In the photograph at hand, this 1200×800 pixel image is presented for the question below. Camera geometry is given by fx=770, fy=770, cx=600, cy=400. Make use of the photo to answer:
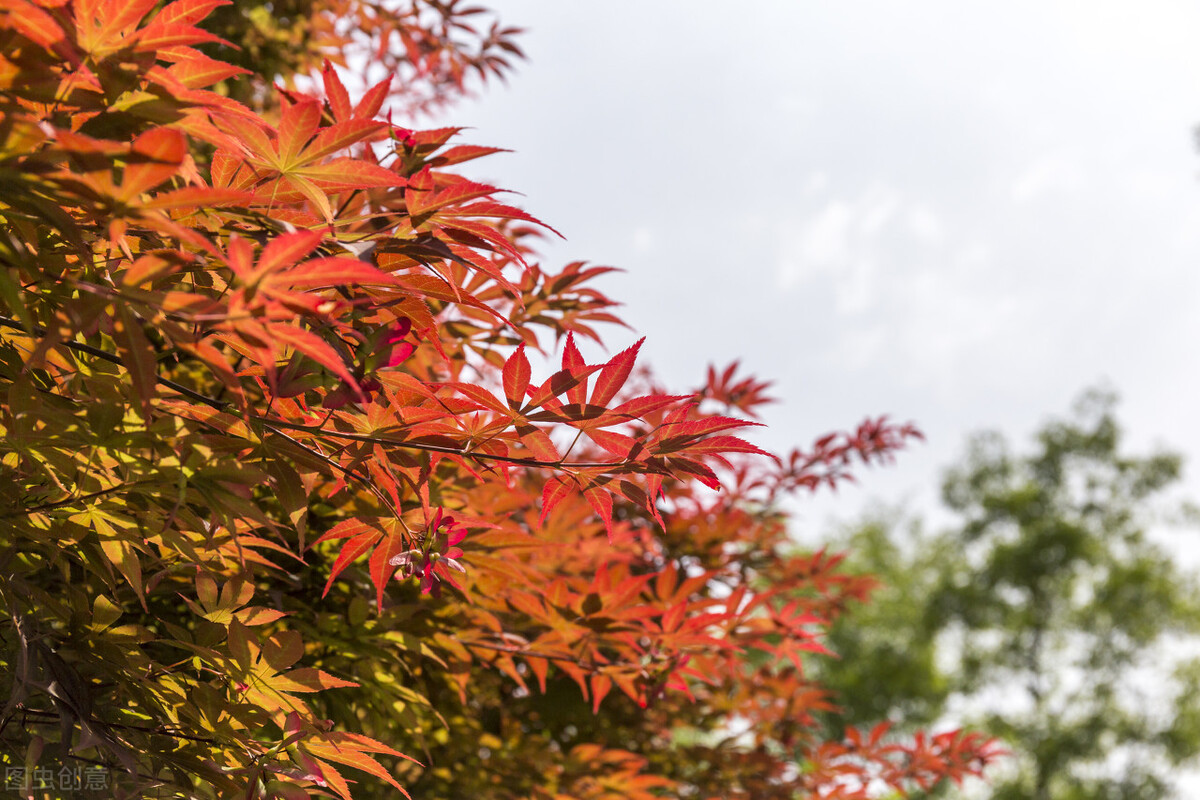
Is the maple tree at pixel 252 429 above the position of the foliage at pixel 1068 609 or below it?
below

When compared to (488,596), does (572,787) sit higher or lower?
lower

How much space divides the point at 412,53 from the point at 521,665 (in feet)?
8.62

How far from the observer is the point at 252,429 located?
47.3 inches

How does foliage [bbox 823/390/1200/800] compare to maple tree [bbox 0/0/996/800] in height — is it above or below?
above

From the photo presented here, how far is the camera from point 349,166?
44.7 inches

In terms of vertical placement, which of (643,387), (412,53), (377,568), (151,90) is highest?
(412,53)

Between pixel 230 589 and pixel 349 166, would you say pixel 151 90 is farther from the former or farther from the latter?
pixel 230 589

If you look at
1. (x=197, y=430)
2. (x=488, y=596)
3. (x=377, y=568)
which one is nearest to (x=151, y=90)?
(x=197, y=430)

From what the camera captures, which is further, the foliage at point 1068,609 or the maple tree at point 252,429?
the foliage at point 1068,609

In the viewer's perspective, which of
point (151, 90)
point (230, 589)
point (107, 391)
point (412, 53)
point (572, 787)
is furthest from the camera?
point (412, 53)

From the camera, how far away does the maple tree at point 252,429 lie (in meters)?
0.92

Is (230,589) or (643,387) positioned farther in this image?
(643,387)

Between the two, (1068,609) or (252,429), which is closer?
(252,429)

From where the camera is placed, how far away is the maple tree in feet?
3.03
